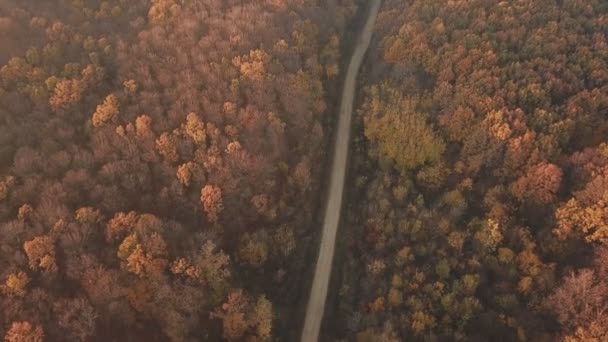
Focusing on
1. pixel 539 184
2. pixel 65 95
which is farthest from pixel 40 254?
pixel 539 184

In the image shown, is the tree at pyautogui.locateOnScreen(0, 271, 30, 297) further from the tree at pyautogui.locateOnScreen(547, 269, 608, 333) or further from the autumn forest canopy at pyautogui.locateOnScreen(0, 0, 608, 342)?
the tree at pyautogui.locateOnScreen(547, 269, 608, 333)

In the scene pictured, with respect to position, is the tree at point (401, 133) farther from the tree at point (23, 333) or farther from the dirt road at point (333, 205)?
the tree at point (23, 333)

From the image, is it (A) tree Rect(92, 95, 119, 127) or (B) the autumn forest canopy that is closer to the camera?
(B) the autumn forest canopy

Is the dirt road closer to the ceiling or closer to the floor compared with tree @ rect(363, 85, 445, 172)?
closer to the floor

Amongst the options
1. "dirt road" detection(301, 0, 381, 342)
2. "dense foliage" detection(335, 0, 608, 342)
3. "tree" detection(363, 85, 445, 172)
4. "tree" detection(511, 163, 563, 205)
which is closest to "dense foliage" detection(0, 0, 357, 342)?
"dirt road" detection(301, 0, 381, 342)

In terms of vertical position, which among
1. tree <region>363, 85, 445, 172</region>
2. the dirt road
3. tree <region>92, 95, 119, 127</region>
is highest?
tree <region>92, 95, 119, 127</region>

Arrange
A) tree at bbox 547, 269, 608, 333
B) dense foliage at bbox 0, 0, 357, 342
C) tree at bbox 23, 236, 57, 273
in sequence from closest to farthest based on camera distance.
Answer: tree at bbox 547, 269, 608, 333 → tree at bbox 23, 236, 57, 273 → dense foliage at bbox 0, 0, 357, 342

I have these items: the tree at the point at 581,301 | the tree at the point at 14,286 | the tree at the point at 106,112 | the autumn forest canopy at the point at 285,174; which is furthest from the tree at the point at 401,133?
the tree at the point at 14,286
